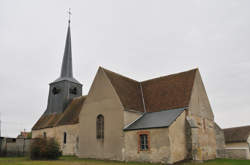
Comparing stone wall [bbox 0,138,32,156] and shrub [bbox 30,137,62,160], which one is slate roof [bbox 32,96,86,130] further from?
shrub [bbox 30,137,62,160]

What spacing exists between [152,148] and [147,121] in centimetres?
262

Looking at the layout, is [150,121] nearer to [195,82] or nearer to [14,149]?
[195,82]

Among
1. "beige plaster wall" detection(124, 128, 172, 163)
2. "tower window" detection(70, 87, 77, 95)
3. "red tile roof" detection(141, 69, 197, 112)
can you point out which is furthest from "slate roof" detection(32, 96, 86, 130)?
"beige plaster wall" detection(124, 128, 172, 163)

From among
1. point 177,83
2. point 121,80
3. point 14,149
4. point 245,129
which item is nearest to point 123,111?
point 121,80

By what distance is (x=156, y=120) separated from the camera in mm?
18969

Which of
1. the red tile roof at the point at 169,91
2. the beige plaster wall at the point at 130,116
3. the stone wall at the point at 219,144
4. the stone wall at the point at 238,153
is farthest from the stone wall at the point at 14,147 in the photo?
the stone wall at the point at 238,153

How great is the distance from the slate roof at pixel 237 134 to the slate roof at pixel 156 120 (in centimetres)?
2168

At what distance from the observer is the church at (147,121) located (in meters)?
17.8

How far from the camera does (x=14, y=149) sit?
26.5 metres

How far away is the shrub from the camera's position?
20812 mm

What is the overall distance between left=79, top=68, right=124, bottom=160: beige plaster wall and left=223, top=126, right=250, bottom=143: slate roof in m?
24.3

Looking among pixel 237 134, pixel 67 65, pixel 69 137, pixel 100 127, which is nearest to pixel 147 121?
pixel 100 127

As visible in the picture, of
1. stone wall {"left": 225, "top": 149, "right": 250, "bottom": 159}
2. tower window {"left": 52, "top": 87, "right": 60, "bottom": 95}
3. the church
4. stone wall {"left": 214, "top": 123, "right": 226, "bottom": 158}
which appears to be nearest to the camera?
the church

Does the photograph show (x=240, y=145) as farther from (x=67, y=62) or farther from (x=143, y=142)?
(x=67, y=62)
